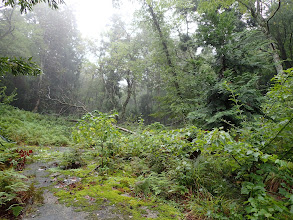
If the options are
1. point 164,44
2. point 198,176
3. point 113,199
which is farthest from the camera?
point 164,44

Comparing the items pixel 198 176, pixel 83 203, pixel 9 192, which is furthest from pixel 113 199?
pixel 198 176

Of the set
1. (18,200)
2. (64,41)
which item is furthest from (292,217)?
(64,41)

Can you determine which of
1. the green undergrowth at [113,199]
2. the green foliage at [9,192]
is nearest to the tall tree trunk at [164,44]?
the green undergrowth at [113,199]

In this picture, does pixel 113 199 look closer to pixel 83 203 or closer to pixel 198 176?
pixel 83 203

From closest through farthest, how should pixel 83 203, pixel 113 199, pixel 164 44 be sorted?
pixel 83 203 < pixel 113 199 < pixel 164 44

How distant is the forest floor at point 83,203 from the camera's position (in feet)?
6.86

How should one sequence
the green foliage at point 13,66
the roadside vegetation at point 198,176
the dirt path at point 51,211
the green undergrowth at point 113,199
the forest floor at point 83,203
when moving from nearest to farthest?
1. the roadside vegetation at point 198,176
2. the dirt path at point 51,211
3. the forest floor at point 83,203
4. the green undergrowth at point 113,199
5. the green foliage at point 13,66

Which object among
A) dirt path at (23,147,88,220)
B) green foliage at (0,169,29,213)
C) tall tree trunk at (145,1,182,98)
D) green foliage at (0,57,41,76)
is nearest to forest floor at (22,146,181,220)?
dirt path at (23,147,88,220)

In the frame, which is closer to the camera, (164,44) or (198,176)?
(198,176)

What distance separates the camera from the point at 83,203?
7.73ft

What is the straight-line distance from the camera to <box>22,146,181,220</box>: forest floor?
2.09 meters

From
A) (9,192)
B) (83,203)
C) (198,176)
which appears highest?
(9,192)

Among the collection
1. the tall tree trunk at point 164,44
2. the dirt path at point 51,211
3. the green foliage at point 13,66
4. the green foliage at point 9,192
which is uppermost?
the tall tree trunk at point 164,44

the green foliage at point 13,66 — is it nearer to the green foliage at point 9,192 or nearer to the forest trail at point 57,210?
the green foliage at point 9,192
